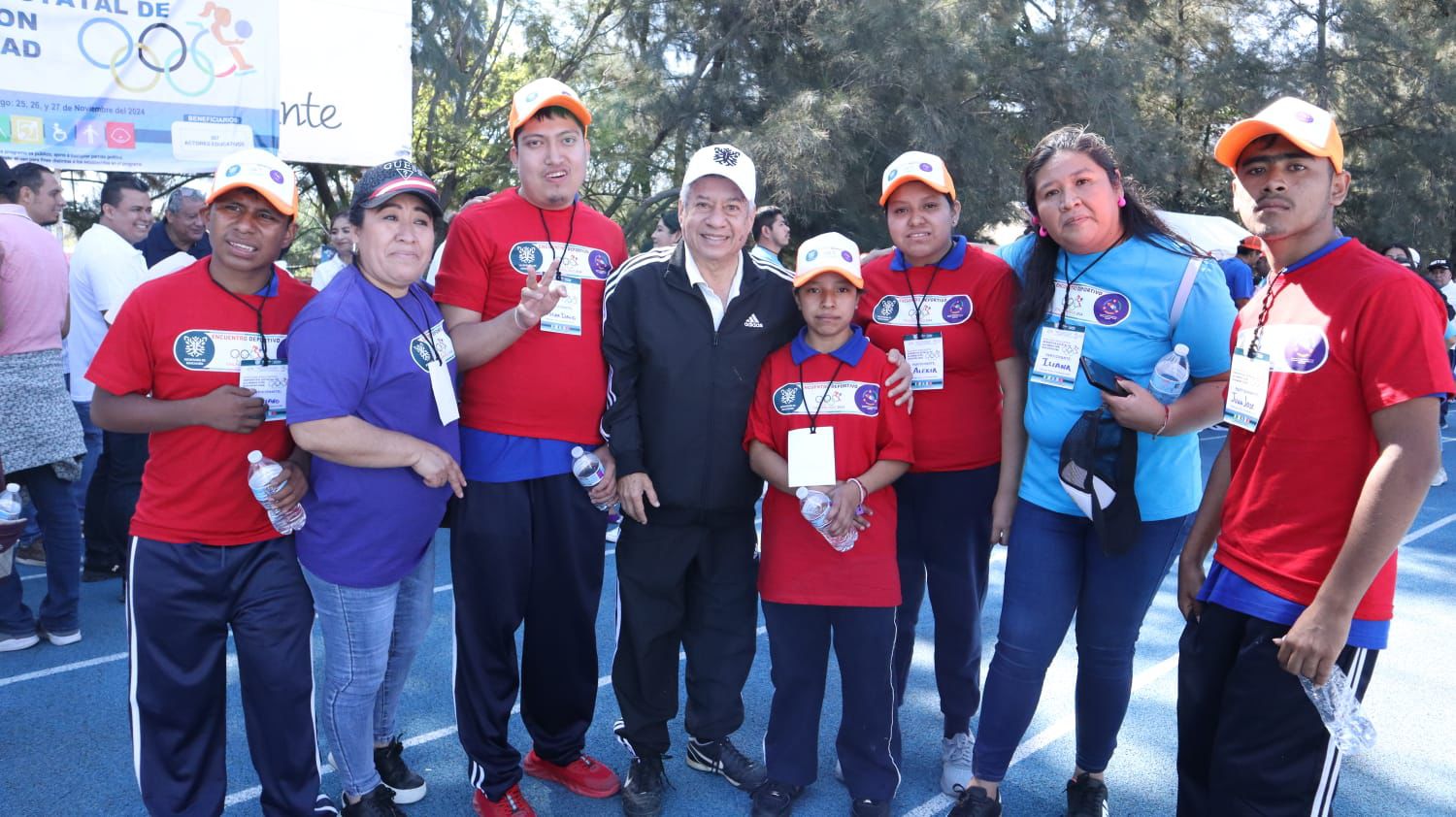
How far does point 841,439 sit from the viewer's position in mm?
2920

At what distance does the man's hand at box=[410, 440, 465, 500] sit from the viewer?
2.63 m

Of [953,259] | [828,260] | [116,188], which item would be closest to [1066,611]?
[953,259]

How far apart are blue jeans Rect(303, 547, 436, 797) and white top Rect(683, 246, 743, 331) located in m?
1.15

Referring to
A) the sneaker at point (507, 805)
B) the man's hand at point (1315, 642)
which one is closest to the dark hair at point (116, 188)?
the sneaker at point (507, 805)

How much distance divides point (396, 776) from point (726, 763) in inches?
43.8

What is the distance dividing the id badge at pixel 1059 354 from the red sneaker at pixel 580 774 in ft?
6.36

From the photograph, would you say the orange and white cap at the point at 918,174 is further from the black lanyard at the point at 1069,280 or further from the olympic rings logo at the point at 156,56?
the olympic rings logo at the point at 156,56

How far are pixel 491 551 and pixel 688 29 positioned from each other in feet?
36.7

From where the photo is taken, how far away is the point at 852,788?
3.04 m

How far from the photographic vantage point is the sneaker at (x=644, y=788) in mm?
3131

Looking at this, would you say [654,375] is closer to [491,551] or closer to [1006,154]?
Result: [491,551]

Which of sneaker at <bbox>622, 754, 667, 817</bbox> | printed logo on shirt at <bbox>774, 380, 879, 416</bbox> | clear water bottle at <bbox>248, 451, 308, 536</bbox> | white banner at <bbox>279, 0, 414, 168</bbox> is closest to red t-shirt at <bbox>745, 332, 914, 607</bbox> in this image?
printed logo on shirt at <bbox>774, 380, 879, 416</bbox>

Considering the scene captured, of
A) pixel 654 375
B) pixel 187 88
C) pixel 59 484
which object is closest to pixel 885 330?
pixel 654 375

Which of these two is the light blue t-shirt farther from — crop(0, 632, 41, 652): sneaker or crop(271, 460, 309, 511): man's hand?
crop(0, 632, 41, 652): sneaker
